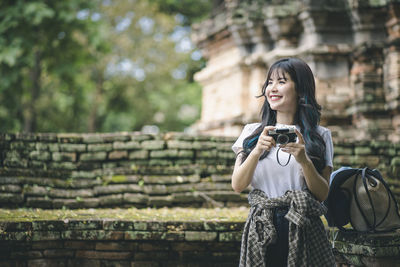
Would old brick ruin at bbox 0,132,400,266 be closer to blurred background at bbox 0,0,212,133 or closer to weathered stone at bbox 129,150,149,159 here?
weathered stone at bbox 129,150,149,159

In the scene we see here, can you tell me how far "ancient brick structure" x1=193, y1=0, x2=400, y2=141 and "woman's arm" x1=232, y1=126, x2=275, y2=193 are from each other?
5543 millimetres

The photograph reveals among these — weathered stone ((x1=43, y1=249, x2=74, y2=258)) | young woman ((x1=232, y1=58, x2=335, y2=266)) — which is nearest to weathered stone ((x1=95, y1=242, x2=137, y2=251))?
weathered stone ((x1=43, y1=249, x2=74, y2=258))

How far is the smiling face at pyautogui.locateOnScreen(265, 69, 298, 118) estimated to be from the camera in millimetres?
2525

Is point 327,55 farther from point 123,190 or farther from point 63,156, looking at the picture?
point 63,156

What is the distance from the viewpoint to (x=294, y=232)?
2318 millimetres

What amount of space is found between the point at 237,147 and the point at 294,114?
14.9 inches

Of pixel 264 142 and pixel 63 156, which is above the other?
pixel 264 142

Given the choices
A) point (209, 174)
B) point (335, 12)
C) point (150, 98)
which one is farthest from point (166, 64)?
point (209, 174)

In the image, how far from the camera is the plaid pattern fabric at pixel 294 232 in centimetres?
230

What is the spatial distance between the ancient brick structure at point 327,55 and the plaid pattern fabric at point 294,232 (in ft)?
18.0

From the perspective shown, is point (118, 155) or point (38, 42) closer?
point (118, 155)

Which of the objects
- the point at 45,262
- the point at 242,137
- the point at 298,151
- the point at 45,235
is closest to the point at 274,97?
the point at 242,137

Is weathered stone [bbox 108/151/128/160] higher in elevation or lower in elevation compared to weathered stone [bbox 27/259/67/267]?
higher

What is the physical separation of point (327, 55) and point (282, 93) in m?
6.54
